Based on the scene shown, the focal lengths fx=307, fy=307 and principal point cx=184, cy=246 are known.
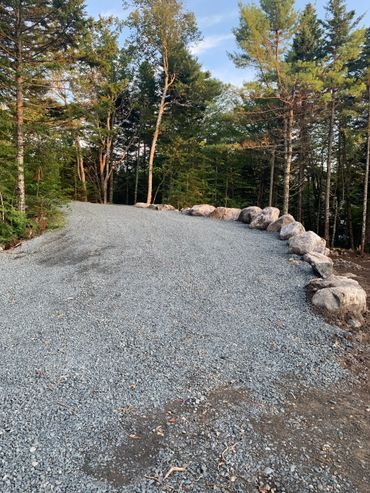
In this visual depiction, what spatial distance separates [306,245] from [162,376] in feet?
13.4

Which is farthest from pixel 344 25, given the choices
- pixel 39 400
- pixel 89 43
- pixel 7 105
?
pixel 39 400

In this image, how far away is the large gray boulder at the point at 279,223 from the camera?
25.3 feet

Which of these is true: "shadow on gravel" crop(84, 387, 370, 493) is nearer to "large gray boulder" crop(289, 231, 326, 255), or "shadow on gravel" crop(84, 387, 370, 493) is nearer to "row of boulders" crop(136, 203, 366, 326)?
"row of boulders" crop(136, 203, 366, 326)

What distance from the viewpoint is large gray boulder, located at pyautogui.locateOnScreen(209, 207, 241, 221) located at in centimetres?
1005

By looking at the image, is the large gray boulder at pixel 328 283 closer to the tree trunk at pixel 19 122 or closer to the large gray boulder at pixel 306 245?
the large gray boulder at pixel 306 245

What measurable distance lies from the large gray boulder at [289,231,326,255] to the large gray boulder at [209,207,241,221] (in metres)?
4.22

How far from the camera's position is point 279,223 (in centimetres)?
783

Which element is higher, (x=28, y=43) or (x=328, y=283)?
(x=28, y=43)

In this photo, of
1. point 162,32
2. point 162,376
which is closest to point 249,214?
point 162,376

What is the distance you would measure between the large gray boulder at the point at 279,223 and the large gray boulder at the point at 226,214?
6.96 feet

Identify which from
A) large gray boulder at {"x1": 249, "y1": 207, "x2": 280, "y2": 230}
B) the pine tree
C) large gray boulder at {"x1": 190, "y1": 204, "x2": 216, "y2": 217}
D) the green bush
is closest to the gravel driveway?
the green bush

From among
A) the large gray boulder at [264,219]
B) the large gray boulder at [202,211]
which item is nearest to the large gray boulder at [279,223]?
the large gray boulder at [264,219]

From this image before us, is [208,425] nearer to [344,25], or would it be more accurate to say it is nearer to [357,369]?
[357,369]

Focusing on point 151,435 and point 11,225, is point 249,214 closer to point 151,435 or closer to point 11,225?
point 11,225
